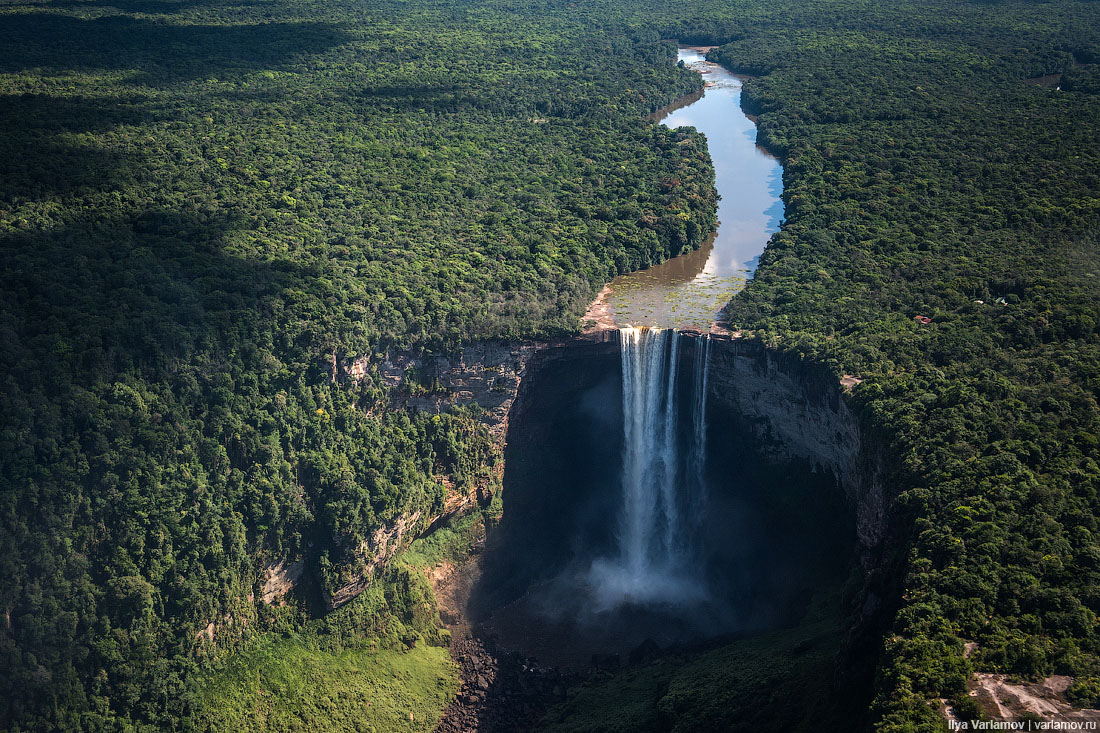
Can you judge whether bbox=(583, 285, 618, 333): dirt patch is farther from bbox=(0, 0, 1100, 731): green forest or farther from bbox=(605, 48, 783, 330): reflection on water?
bbox=(0, 0, 1100, 731): green forest

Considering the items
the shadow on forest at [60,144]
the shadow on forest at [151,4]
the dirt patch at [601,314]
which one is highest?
the shadow on forest at [151,4]

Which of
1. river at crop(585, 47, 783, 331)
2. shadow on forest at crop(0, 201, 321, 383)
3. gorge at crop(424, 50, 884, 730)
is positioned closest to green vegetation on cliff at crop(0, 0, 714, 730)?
shadow on forest at crop(0, 201, 321, 383)

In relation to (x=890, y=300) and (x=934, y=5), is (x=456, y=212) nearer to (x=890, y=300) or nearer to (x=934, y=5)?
(x=890, y=300)

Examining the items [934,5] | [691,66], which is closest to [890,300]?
[691,66]

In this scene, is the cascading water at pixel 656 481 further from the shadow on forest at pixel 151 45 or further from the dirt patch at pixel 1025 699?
the shadow on forest at pixel 151 45

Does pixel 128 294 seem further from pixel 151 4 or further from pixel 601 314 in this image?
pixel 151 4

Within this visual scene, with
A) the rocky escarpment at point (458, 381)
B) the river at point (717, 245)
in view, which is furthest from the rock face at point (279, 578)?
the river at point (717, 245)
